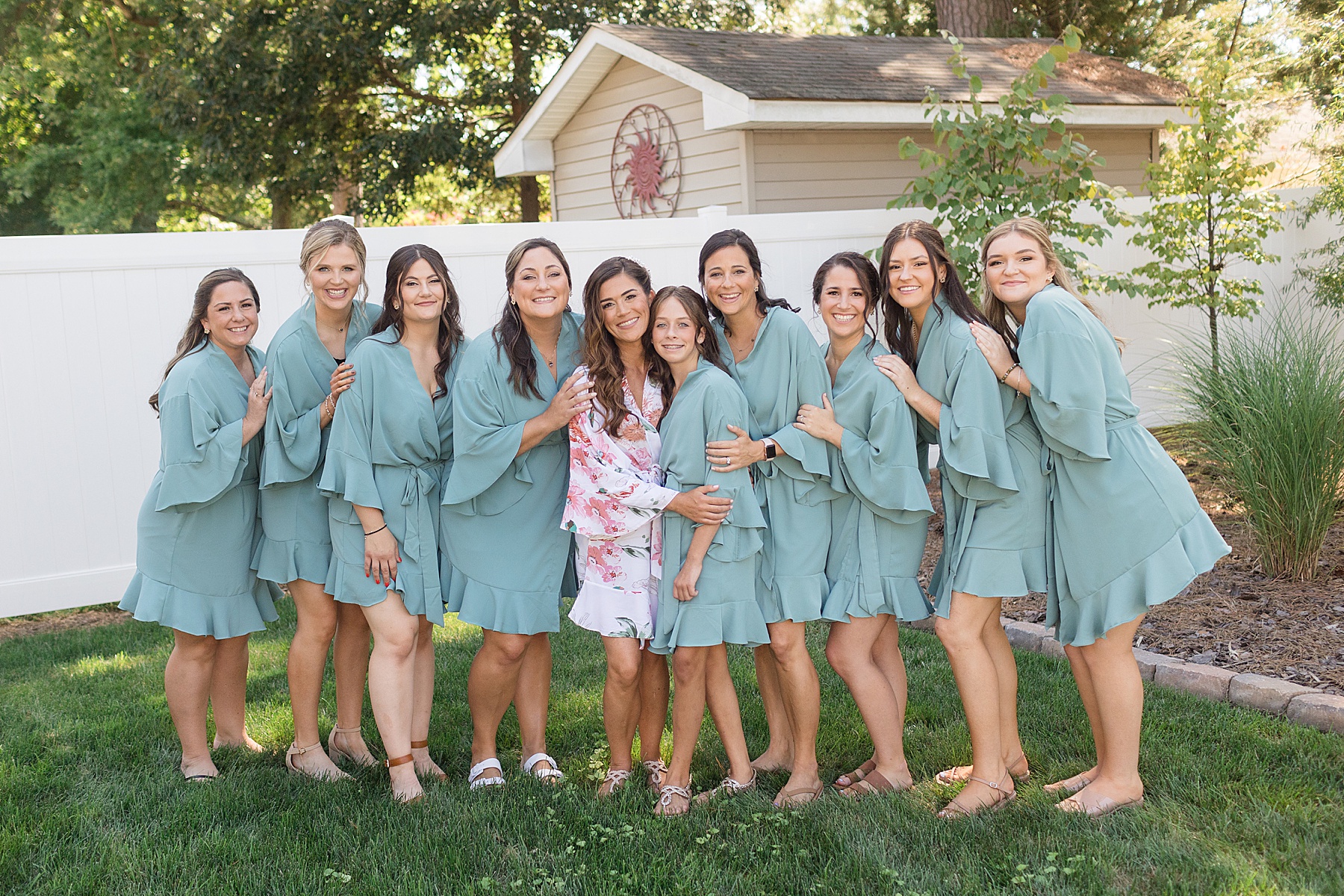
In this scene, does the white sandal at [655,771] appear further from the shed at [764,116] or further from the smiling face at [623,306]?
the shed at [764,116]

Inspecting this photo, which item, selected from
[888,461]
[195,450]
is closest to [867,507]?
[888,461]

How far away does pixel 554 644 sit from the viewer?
5.14m

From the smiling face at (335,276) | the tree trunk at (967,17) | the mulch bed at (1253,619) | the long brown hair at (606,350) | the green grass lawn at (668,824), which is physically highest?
the tree trunk at (967,17)

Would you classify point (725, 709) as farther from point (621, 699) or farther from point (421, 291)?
point (421, 291)

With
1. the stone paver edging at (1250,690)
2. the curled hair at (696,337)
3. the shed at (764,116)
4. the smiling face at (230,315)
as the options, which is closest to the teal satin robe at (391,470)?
the smiling face at (230,315)

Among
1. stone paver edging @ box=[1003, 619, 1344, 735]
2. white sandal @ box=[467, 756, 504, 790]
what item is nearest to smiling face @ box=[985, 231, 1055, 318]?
stone paver edging @ box=[1003, 619, 1344, 735]

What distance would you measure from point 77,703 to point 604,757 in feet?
7.32

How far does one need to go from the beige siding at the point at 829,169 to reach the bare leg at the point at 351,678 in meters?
5.84

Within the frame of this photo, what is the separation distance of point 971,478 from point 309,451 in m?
2.12

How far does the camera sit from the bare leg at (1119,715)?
3264 mm

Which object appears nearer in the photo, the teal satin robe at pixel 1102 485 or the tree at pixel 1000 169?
the teal satin robe at pixel 1102 485

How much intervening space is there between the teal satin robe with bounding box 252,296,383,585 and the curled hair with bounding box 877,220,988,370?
1.75 metres

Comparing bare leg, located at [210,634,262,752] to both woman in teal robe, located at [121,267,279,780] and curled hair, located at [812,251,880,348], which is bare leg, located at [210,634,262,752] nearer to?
woman in teal robe, located at [121,267,279,780]

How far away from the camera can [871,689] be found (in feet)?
11.5
